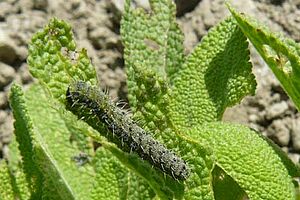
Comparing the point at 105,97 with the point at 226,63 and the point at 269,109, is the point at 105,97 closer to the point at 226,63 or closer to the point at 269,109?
the point at 226,63

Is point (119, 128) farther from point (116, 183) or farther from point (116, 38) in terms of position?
point (116, 38)

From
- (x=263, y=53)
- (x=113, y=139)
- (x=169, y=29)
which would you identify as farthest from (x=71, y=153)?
(x=263, y=53)

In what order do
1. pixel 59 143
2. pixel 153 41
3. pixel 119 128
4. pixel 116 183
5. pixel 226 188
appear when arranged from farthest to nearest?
pixel 59 143
pixel 153 41
pixel 116 183
pixel 226 188
pixel 119 128

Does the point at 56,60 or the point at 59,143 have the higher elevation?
the point at 56,60

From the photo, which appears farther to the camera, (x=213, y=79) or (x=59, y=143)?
(x=59, y=143)

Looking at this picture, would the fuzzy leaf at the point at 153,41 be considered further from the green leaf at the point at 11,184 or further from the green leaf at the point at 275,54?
the green leaf at the point at 11,184

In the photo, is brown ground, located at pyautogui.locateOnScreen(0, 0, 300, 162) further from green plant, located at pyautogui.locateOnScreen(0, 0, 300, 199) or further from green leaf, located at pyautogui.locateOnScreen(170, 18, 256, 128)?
green leaf, located at pyautogui.locateOnScreen(170, 18, 256, 128)

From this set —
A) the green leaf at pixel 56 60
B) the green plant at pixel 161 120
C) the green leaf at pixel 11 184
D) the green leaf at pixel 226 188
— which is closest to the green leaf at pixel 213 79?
the green plant at pixel 161 120

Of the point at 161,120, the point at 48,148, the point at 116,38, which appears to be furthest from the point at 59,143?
the point at 161,120
